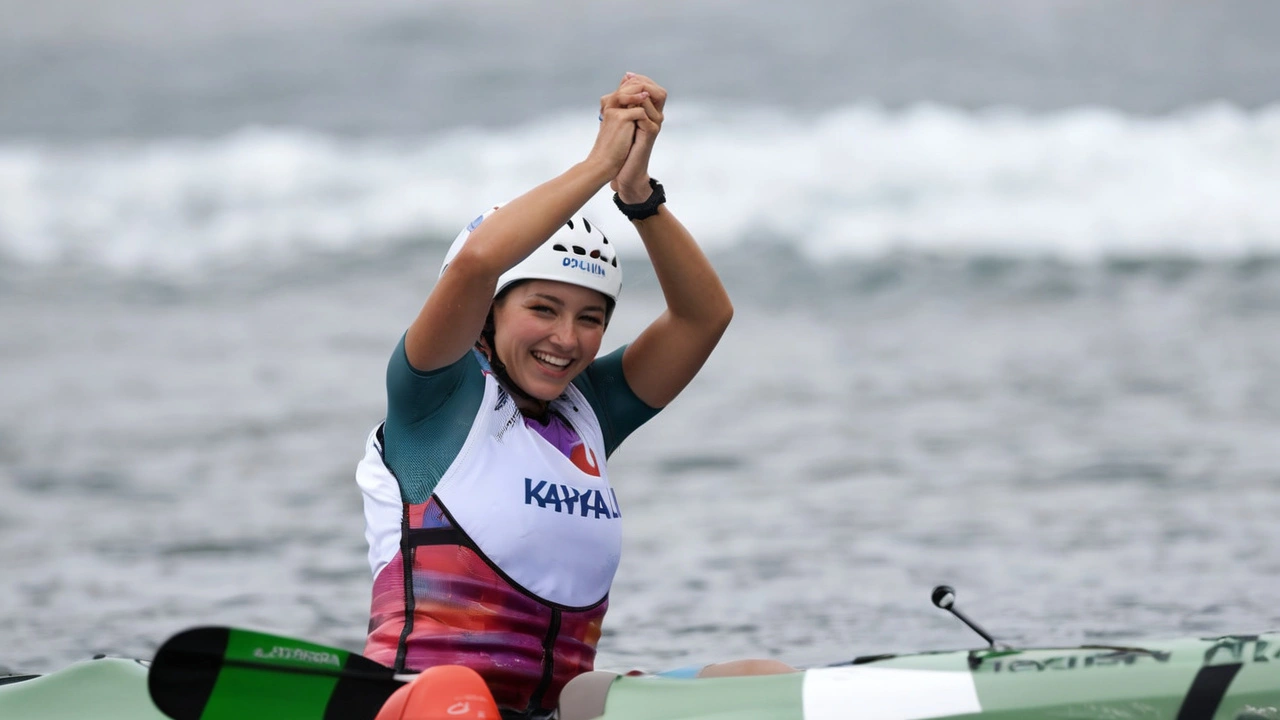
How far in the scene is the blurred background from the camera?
6664 millimetres

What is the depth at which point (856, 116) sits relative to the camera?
16406mm

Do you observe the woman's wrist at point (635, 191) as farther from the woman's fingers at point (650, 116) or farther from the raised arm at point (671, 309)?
the woman's fingers at point (650, 116)

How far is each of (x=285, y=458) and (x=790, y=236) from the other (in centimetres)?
683

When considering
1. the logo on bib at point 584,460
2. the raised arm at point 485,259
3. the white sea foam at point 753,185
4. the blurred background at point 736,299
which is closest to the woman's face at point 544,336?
the logo on bib at point 584,460

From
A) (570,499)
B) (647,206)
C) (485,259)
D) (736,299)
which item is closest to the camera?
(485,259)

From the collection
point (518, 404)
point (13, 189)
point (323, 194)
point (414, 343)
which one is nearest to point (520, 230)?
point (414, 343)

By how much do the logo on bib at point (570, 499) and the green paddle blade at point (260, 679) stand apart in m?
0.45

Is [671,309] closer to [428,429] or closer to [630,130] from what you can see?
[630,130]

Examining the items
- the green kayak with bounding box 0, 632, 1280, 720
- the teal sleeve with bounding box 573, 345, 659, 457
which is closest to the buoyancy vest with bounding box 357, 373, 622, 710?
the green kayak with bounding box 0, 632, 1280, 720

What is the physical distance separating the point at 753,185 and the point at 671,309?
12.3m

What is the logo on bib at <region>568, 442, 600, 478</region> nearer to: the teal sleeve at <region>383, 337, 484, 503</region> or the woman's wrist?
the teal sleeve at <region>383, 337, 484, 503</region>

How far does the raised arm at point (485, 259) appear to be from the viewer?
2756 mm

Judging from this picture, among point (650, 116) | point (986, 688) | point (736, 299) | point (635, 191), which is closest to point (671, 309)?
point (635, 191)

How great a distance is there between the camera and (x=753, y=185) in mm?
15547
